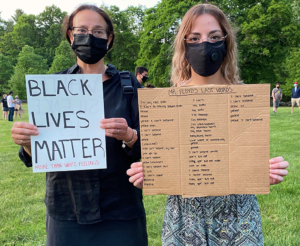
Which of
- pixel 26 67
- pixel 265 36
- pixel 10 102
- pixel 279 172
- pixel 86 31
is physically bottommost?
pixel 10 102

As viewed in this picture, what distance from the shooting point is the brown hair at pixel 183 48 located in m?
1.80

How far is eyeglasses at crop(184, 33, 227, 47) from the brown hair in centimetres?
4

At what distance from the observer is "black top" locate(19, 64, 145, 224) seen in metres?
1.80

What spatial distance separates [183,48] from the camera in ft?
6.31

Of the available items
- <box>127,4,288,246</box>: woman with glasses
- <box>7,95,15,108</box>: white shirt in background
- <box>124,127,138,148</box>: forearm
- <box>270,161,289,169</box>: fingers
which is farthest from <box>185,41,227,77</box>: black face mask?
<box>7,95,15,108</box>: white shirt in background

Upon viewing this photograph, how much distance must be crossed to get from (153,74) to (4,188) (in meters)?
21.5

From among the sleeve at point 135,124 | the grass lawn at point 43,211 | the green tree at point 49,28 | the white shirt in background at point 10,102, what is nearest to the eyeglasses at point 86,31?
the sleeve at point 135,124

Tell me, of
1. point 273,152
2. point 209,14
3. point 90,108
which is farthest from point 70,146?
point 273,152

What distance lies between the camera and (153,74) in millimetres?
25359

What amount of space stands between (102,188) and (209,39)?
1.29 metres

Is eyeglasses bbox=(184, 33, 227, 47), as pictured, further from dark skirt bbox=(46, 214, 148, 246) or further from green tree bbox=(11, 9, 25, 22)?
green tree bbox=(11, 9, 25, 22)

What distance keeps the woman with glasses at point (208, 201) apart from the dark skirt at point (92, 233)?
309 mm

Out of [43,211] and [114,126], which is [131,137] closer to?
[114,126]

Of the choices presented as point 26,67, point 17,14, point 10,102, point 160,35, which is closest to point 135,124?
point 10,102
